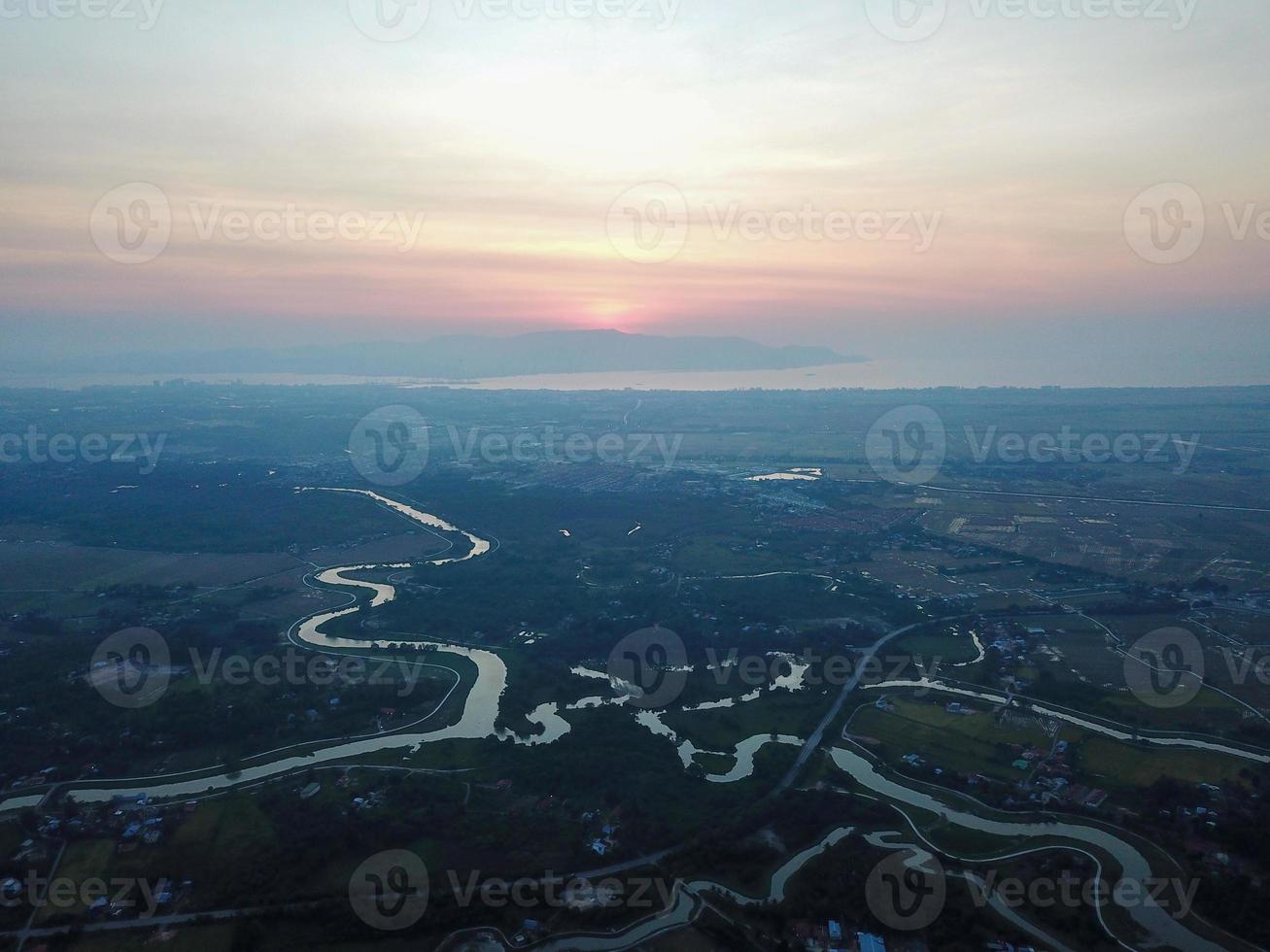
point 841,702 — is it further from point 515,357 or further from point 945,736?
point 515,357

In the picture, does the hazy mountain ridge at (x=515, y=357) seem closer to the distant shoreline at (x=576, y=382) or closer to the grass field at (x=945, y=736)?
the distant shoreline at (x=576, y=382)

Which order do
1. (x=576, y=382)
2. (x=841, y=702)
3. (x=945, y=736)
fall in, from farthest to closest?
(x=576, y=382)
(x=841, y=702)
(x=945, y=736)

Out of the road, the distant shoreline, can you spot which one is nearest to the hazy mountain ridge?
the distant shoreline

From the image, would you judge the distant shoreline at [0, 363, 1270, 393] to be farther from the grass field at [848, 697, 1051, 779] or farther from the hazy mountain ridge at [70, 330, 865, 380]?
the grass field at [848, 697, 1051, 779]

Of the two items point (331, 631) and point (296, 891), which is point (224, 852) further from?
point (331, 631)

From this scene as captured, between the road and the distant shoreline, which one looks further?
the distant shoreline

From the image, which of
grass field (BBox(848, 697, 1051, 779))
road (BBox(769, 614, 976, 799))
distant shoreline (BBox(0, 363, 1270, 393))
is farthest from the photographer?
distant shoreline (BBox(0, 363, 1270, 393))

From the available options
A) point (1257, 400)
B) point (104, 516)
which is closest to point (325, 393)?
point (104, 516)

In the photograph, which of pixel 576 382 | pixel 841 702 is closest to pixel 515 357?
pixel 576 382
